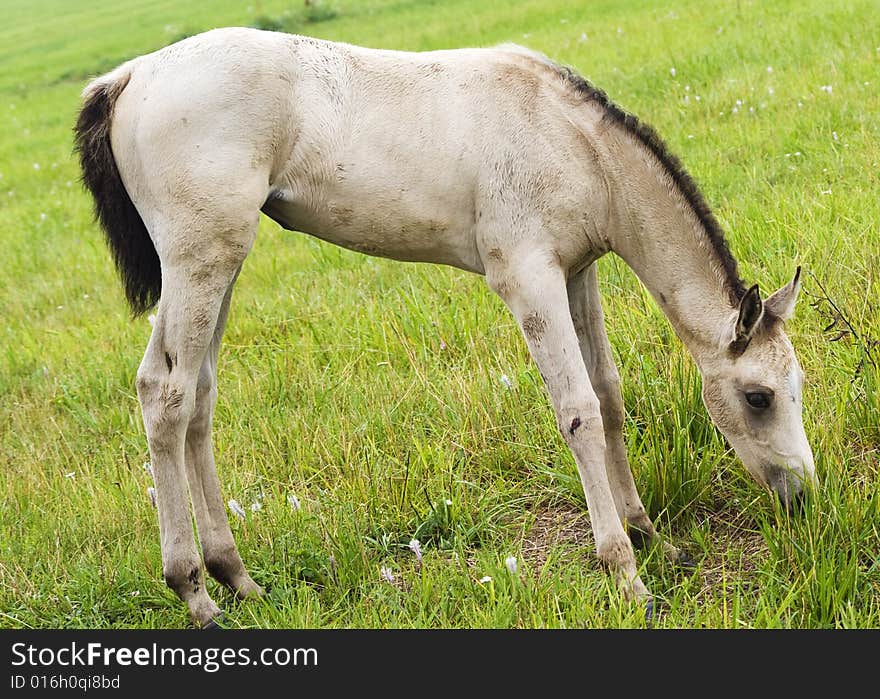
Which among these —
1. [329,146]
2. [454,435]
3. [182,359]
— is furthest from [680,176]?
[182,359]

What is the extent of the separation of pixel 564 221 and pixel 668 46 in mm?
8340

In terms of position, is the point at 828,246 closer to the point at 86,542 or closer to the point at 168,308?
the point at 168,308

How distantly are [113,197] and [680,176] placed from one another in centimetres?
225

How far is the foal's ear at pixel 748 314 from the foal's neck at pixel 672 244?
143 mm

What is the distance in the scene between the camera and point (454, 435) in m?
4.68

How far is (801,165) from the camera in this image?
7.00m

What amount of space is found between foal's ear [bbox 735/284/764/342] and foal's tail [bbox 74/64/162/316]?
233 cm

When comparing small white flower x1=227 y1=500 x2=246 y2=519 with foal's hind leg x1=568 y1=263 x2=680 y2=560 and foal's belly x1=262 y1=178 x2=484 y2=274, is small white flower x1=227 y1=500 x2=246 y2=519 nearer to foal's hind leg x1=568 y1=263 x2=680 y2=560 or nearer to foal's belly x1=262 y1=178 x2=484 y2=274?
foal's belly x1=262 y1=178 x2=484 y2=274

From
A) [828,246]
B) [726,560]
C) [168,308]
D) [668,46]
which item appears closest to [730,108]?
[668,46]

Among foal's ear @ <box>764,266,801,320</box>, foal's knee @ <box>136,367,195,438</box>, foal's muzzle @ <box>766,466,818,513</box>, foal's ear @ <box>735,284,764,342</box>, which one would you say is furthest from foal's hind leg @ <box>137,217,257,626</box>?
foal's muzzle @ <box>766,466,818,513</box>

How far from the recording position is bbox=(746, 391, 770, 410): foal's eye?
3.62 meters

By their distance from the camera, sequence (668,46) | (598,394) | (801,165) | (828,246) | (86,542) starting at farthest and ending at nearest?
(668,46) < (801,165) < (828,246) < (86,542) < (598,394)

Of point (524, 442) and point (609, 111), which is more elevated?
point (609, 111)

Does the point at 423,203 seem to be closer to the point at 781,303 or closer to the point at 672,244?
the point at 672,244
